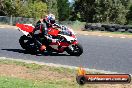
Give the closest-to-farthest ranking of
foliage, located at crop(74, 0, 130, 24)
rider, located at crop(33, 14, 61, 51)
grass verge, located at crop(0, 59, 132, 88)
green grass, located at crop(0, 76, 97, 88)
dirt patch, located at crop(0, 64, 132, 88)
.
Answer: green grass, located at crop(0, 76, 97, 88) → grass verge, located at crop(0, 59, 132, 88) → dirt patch, located at crop(0, 64, 132, 88) → rider, located at crop(33, 14, 61, 51) → foliage, located at crop(74, 0, 130, 24)

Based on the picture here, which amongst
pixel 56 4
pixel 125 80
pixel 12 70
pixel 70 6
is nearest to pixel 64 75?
pixel 12 70

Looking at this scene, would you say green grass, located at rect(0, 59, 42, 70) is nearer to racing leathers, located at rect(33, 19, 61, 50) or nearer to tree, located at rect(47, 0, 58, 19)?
racing leathers, located at rect(33, 19, 61, 50)

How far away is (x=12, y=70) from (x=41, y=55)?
4.54 metres

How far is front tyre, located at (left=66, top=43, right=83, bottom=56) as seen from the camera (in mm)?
15594

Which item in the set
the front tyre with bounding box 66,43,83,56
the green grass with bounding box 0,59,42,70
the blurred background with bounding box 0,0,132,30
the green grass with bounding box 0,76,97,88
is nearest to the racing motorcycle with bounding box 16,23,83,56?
the front tyre with bounding box 66,43,83,56

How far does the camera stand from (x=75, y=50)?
15750 mm

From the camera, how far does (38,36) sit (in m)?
16.1

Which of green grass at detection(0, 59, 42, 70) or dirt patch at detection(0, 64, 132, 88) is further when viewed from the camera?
green grass at detection(0, 59, 42, 70)

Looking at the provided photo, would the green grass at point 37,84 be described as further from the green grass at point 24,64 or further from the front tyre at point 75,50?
the front tyre at point 75,50

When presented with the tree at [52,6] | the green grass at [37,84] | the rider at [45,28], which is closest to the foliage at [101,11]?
the tree at [52,6]

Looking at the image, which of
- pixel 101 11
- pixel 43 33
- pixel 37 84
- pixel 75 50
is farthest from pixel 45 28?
pixel 101 11

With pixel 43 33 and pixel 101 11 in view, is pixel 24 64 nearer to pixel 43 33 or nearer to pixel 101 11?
pixel 43 33

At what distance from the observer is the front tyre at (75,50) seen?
51.2 feet

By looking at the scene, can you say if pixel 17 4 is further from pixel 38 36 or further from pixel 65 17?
pixel 38 36
